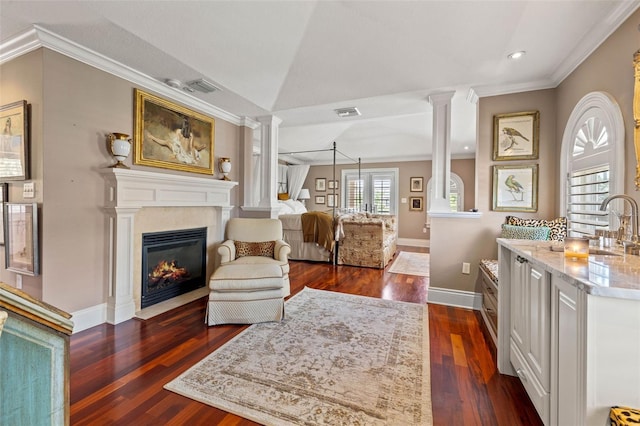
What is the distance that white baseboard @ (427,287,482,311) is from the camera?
308cm

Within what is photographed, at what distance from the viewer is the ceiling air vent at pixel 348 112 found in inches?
149

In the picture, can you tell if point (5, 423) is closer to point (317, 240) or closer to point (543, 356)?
point (543, 356)

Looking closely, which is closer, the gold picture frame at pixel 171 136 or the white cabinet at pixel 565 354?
the white cabinet at pixel 565 354

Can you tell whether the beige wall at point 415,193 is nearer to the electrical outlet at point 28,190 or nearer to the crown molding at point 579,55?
the crown molding at point 579,55

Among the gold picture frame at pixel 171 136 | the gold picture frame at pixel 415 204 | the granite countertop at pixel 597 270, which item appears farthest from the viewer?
the gold picture frame at pixel 415 204

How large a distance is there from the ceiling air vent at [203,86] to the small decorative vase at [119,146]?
2.99 feet

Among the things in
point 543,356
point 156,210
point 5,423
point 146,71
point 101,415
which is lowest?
point 101,415

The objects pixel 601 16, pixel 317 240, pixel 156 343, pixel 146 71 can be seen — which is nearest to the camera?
pixel 601 16

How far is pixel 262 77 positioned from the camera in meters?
3.05

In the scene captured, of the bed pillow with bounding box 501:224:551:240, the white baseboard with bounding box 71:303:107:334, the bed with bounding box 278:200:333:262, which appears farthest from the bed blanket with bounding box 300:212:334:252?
the white baseboard with bounding box 71:303:107:334

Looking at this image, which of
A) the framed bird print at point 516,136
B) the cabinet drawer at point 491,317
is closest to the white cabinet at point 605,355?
the cabinet drawer at point 491,317

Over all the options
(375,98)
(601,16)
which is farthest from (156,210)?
(601,16)

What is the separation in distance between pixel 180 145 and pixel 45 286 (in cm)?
187

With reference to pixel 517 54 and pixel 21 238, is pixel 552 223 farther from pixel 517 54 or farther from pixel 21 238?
pixel 21 238
